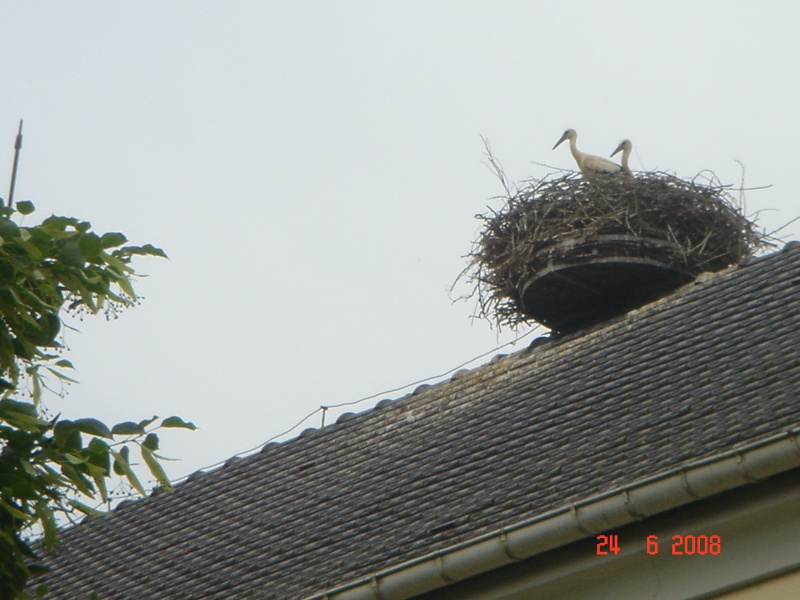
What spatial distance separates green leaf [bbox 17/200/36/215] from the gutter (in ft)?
7.41

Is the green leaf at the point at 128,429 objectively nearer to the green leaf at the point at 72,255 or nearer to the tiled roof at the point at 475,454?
the green leaf at the point at 72,255

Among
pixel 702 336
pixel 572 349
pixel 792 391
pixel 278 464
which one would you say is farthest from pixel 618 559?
pixel 278 464

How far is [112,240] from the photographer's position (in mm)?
5266

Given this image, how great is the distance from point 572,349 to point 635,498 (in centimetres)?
322

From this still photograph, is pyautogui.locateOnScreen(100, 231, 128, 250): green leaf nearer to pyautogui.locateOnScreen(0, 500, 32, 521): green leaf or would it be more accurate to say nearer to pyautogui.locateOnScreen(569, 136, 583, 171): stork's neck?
pyautogui.locateOnScreen(0, 500, 32, 521): green leaf

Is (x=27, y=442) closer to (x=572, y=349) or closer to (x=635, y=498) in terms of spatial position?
(x=635, y=498)

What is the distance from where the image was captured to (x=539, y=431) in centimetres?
748

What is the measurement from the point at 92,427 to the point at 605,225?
20.4 ft

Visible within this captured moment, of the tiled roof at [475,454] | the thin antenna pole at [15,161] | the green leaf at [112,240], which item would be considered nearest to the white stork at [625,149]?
the tiled roof at [475,454]

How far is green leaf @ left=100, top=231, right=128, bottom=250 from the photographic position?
5246 millimetres
